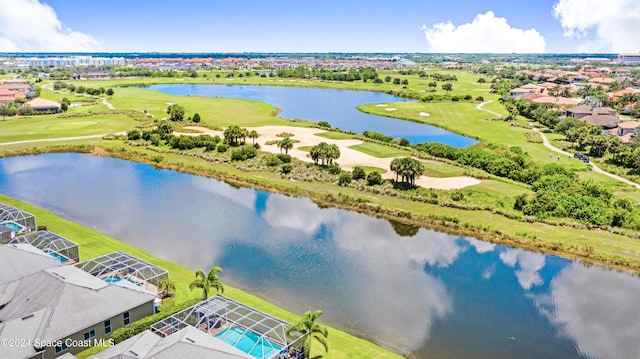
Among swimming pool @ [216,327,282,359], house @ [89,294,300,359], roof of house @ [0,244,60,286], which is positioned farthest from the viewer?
roof of house @ [0,244,60,286]

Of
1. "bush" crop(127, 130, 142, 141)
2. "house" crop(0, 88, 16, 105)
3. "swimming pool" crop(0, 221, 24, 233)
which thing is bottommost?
"swimming pool" crop(0, 221, 24, 233)

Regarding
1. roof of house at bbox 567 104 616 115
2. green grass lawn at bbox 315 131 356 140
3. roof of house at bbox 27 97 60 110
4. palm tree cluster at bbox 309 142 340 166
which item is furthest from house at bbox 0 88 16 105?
roof of house at bbox 567 104 616 115

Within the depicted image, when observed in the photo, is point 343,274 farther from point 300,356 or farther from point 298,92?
point 298,92

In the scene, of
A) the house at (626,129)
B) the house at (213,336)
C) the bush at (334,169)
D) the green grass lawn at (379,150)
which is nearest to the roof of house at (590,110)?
the house at (626,129)

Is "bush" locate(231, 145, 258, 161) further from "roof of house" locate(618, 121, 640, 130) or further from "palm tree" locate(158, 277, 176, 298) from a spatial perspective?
"roof of house" locate(618, 121, 640, 130)

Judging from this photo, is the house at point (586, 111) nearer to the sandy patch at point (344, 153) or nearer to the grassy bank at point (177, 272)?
the sandy patch at point (344, 153)

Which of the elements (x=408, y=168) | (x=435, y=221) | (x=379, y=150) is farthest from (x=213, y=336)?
(x=379, y=150)
